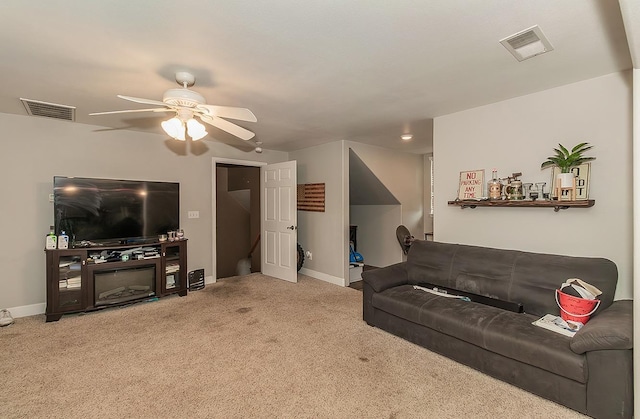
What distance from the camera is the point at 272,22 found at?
166cm

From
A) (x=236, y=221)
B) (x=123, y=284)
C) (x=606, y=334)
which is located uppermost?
(x=236, y=221)

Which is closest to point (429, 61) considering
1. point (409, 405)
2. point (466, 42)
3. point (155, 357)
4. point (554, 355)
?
point (466, 42)

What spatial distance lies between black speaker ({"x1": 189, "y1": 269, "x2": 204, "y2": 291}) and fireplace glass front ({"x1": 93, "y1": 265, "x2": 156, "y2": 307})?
1.87 feet

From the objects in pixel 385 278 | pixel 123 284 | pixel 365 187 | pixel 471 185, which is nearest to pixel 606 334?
pixel 385 278

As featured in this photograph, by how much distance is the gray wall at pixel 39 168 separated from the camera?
10.9 feet

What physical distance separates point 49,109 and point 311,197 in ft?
11.5

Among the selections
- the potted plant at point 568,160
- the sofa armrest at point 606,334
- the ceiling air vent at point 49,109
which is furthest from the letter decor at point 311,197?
the sofa armrest at point 606,334

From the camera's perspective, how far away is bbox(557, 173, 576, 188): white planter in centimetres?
242

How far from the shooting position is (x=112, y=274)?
358 cm

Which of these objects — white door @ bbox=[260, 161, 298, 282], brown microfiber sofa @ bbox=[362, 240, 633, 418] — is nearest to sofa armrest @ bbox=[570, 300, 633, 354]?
brown microfiber sofa @ bbox=[362, 240, 633, 418]

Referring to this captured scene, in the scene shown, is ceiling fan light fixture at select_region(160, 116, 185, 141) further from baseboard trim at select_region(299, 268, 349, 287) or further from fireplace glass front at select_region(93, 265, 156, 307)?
baseboard trim at select_region(299, 268, 349, 287)

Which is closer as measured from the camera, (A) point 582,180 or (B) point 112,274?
(A) point 582,180

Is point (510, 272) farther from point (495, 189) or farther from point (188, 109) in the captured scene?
point (188, 109)

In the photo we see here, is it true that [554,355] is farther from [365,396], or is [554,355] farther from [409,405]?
[365,396]
